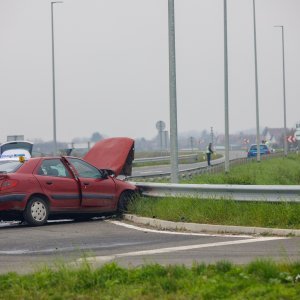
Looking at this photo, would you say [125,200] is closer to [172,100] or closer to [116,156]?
[116,156]

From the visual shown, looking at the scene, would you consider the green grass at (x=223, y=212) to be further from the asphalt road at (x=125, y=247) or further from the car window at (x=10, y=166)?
the car window at (x=10, y=166)

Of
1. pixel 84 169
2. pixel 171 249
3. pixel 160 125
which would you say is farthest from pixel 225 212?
pixel 160 125

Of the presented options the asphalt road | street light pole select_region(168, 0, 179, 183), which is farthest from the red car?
street light pole select_region(168, 0, 179, 183)

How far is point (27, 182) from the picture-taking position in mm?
17234

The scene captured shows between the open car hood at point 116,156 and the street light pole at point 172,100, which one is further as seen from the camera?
the open car hood at point 116,156

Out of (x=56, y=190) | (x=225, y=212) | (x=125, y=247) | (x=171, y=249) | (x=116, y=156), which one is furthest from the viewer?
(x=116, y=156)

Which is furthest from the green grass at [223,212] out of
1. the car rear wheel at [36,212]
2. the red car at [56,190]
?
the car rear wheel at [36,212]

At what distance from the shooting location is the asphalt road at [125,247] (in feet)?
35.5

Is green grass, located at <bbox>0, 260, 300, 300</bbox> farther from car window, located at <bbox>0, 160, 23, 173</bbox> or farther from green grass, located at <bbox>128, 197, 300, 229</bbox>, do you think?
car window, located at <bbox>0, 160, 23, 173</bbox>

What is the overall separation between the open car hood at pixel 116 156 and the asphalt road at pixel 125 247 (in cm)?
391

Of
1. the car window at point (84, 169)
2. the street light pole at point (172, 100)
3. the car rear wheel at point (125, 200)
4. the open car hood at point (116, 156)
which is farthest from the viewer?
the open car hood at point (116, 156)

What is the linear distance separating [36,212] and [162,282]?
9.27 meters

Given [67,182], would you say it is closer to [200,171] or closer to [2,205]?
[2,205]

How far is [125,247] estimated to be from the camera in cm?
1275
